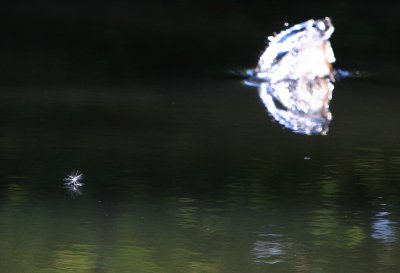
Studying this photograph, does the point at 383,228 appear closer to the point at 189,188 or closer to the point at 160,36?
the point at 189,188

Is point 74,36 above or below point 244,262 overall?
above

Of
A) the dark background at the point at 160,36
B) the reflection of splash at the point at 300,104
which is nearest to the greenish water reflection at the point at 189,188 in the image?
the reflection of splash at the point at 300,104

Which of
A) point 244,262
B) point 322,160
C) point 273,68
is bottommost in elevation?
point 244,262

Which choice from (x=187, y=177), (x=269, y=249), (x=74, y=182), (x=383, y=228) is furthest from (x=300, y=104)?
(x=269, y=249)

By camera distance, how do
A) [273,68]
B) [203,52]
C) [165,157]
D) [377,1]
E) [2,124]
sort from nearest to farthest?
[165,157] < [2,124] < [273,68] < [203,52] < [377,1]

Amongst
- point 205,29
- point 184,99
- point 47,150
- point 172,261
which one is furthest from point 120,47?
point 172,261

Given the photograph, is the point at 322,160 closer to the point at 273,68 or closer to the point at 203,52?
the point at 273,68

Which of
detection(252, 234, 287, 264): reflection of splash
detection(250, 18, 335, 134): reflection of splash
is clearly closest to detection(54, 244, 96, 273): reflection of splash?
detection(252, 234, 287, 264): reflection of splash
